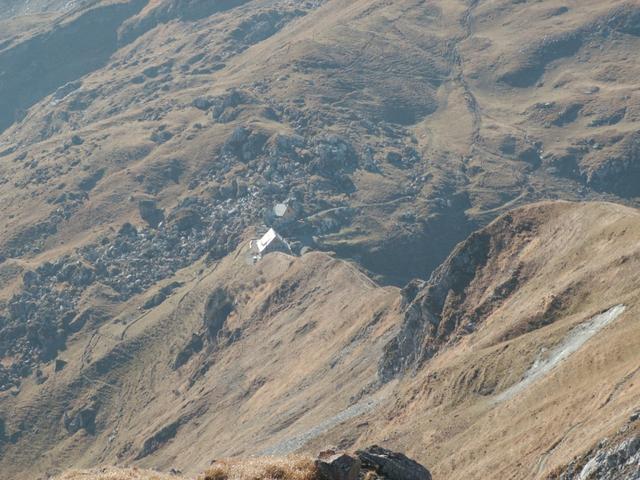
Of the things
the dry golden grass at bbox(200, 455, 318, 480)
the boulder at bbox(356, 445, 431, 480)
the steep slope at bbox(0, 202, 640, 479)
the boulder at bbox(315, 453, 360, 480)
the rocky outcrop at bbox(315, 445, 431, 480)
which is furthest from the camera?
the steep slope at bbox(0, 202, 640, 479)

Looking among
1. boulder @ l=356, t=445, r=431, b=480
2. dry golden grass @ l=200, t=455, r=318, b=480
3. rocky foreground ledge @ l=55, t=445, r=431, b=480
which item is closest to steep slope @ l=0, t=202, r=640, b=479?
boulder @ l=356, t=445, r=431, b=480

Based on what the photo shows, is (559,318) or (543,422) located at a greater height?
(543,422)

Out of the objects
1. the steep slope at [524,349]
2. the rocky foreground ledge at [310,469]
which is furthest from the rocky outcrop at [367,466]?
the steep slope at [524,349]

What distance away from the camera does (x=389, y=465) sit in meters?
53.0

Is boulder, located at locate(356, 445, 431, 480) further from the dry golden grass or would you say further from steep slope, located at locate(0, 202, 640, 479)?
steep slope, located at locate(0, 202, 640, 479)

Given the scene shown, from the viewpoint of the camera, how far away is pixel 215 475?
157 feet

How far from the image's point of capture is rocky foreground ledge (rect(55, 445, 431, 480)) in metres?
46.4

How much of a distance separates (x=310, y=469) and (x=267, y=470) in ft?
7.38

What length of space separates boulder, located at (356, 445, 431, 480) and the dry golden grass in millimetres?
4878

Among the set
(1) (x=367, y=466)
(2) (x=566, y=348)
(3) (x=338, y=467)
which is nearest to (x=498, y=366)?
(2) (x=566, y=348)

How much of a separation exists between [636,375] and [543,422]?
10.5 metres

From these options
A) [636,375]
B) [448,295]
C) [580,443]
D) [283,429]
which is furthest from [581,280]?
[283,429]

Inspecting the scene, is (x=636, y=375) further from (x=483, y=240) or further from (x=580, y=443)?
(x=483, y=240)

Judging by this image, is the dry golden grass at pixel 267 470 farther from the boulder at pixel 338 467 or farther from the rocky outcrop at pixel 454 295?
the rocky outcrop at pixel 454 295
